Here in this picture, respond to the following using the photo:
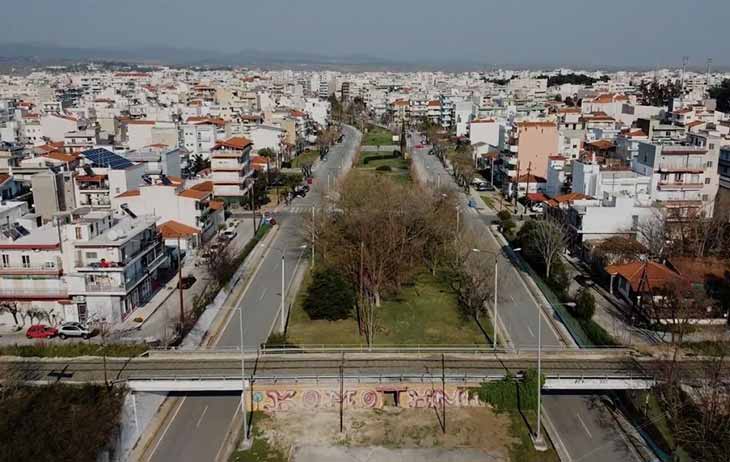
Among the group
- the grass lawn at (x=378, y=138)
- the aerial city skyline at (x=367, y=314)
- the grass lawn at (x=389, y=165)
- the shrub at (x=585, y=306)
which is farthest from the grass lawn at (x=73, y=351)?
the grass lawn at (x=378, y=138)

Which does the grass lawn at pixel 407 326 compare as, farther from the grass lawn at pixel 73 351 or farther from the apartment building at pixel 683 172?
the apartment building at pixel 683 172

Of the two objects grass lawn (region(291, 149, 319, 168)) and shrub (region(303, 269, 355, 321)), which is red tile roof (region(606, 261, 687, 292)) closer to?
shrub (region(303, 269, 355, 321))

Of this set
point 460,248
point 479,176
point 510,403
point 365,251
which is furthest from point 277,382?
point 479,176

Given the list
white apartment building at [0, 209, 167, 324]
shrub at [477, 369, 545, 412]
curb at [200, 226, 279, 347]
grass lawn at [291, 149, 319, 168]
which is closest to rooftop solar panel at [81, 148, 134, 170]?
curb at [200, 226, 279, 347]

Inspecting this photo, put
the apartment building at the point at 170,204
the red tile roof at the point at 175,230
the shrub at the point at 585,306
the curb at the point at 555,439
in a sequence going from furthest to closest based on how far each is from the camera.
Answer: the apartment building at the point at 170,204
the red tile roof at the point at 175,230
the shrub at the point at 585,306
the curb at the point at 555,439

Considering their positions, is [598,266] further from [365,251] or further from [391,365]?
[391,365]
